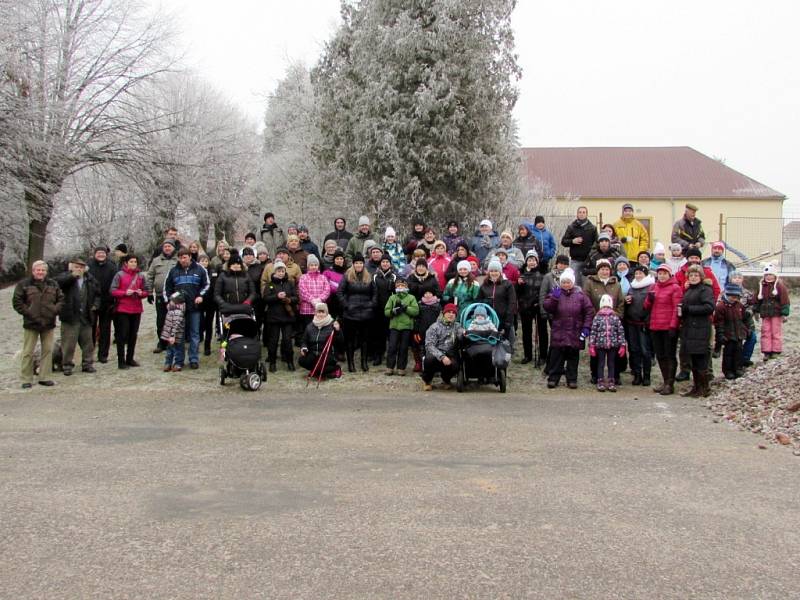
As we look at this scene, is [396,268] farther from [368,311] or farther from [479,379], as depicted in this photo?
[479,379]

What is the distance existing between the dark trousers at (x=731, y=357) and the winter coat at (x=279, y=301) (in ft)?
23.1

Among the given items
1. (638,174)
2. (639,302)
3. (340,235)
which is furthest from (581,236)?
(638,174)

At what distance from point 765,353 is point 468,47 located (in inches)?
360

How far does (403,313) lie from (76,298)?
534cm

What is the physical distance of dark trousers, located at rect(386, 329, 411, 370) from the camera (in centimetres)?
1255

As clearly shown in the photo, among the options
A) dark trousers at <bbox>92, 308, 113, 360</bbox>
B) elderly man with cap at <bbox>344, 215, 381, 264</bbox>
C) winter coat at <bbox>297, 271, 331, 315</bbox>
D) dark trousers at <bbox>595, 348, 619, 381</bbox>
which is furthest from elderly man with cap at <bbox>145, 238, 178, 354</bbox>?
dark trousers at <bbox>595, 348, 619, 381</bbox>

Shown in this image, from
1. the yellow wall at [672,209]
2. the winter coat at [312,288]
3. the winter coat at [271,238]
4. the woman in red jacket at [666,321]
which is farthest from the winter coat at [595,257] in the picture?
the yellow wall at [672,209]

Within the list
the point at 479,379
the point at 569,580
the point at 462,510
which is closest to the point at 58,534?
the point at 462,510

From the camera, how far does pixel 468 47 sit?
1714 centimetres

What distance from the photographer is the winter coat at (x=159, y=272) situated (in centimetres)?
1320

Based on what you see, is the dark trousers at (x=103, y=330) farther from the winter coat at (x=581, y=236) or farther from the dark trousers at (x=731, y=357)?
the dark trousers at (x=731, y=357)

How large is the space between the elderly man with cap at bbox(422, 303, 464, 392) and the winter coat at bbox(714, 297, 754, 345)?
4163 mm

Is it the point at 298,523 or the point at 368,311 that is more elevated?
the point at 368,311

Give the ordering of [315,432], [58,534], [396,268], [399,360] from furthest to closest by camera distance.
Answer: [396,268] → [399,360] → [315,432] → [58,534]
